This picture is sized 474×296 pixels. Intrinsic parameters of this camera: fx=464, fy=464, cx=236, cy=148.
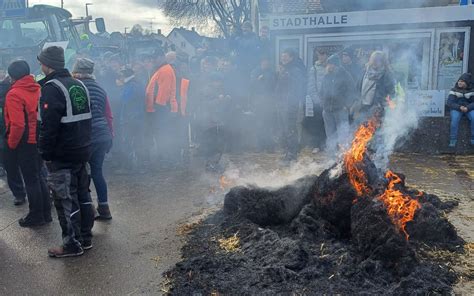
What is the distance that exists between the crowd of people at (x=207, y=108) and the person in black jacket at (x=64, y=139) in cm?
91

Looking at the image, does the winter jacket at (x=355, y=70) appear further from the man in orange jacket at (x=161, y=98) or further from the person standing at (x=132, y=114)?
the person standing at (x=132, y=114)

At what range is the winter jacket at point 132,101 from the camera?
29.0 feet

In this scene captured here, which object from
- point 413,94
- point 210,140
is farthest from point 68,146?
point 413,94

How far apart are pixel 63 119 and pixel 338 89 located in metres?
5.95

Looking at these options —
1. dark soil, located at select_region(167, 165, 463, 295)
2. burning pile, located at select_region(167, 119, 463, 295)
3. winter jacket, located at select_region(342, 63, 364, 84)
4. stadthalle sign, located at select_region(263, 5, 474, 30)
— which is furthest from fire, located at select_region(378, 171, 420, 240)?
stadthalle sign, located at select_region(263, 5, 474, 30)

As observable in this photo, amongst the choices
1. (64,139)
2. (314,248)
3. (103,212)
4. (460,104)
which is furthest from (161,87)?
(460,104)

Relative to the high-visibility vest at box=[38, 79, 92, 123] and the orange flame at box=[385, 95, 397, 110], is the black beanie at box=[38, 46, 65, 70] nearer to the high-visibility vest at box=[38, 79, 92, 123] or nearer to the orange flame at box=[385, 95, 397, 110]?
the high-visibility vest at box=[38, 79, 92, 123]

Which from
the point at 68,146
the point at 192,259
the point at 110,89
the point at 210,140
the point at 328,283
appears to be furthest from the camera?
the point at 110,89

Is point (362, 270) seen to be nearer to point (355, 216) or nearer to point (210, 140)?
point (355, 216)

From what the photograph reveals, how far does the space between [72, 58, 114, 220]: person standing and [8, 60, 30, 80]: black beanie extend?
60 centimetres

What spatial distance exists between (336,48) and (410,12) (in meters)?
1.95

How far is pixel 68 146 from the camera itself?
→ 16.0 feet

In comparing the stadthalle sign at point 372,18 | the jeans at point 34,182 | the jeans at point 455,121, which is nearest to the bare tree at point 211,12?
the stadthalle sign at point 372,18

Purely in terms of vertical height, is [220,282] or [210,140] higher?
[210,140]
